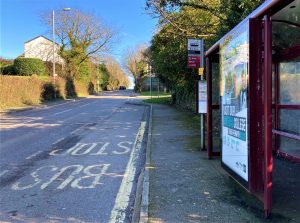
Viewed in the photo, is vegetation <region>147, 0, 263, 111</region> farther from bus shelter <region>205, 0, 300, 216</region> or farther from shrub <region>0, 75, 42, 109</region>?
shrub <region>0, 75, 42, 109</region>

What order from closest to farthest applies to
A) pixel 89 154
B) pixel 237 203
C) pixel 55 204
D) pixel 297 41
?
1. pixel 237 203
2. pixel 55 204
3. pixel 297 41
4. pixel 89 154

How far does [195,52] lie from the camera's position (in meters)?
10.8

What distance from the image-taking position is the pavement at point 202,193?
17.3 ft

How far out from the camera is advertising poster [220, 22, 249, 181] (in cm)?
575

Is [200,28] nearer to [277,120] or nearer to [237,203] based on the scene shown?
[277,120]

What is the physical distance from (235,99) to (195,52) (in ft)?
15.5

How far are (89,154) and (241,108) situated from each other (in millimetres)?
5623

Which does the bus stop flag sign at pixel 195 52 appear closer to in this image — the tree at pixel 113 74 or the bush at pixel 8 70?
the bush at pixel 8 70

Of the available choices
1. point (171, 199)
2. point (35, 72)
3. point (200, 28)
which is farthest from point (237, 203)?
point (35, 72)

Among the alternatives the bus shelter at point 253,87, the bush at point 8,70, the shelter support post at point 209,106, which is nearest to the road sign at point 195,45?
the shelter support post at point 209,106

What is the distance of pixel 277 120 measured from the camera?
9.66 metres

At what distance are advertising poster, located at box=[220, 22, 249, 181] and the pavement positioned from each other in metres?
0.40

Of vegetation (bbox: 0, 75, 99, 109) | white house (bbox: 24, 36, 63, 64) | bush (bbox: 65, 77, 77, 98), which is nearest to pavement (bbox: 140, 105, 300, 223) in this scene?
vegetation (bbox: 0, 75, 99, 109)

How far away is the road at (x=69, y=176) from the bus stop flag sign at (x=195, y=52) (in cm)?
269
